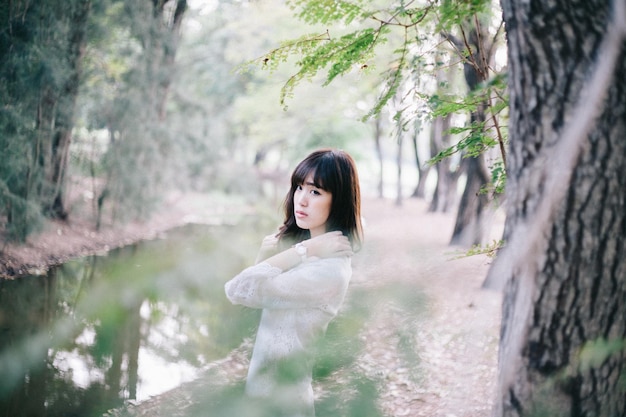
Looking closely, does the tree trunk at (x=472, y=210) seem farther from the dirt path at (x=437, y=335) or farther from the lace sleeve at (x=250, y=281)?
the lace sleeve at (x=250, y=281)

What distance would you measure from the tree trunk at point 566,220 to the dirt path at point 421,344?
6.28 ft

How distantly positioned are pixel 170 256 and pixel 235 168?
1379cm

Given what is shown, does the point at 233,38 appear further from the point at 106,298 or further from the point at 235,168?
the point at 106,298

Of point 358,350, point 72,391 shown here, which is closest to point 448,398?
point 358,350

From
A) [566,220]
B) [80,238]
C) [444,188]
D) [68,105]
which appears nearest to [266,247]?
[566,220]

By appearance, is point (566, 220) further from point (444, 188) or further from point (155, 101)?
point (444, 188)

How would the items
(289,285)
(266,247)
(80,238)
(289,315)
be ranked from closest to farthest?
(289,285) < (289,315) < (266,247) < (80,238)

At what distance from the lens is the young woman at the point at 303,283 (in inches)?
80.8

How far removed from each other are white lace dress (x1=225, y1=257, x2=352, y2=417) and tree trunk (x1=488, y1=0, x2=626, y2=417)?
741 millimetres

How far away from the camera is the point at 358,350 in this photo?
20.1ft

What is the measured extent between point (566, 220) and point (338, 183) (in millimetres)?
936

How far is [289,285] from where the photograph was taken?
204 cm

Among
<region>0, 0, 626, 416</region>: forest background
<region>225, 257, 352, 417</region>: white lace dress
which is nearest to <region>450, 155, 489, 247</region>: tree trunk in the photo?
<region>0, 0, 626, 416</region>: forest background

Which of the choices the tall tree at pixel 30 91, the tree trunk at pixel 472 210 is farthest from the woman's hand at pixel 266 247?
the tree trunk at pixel 472 210
